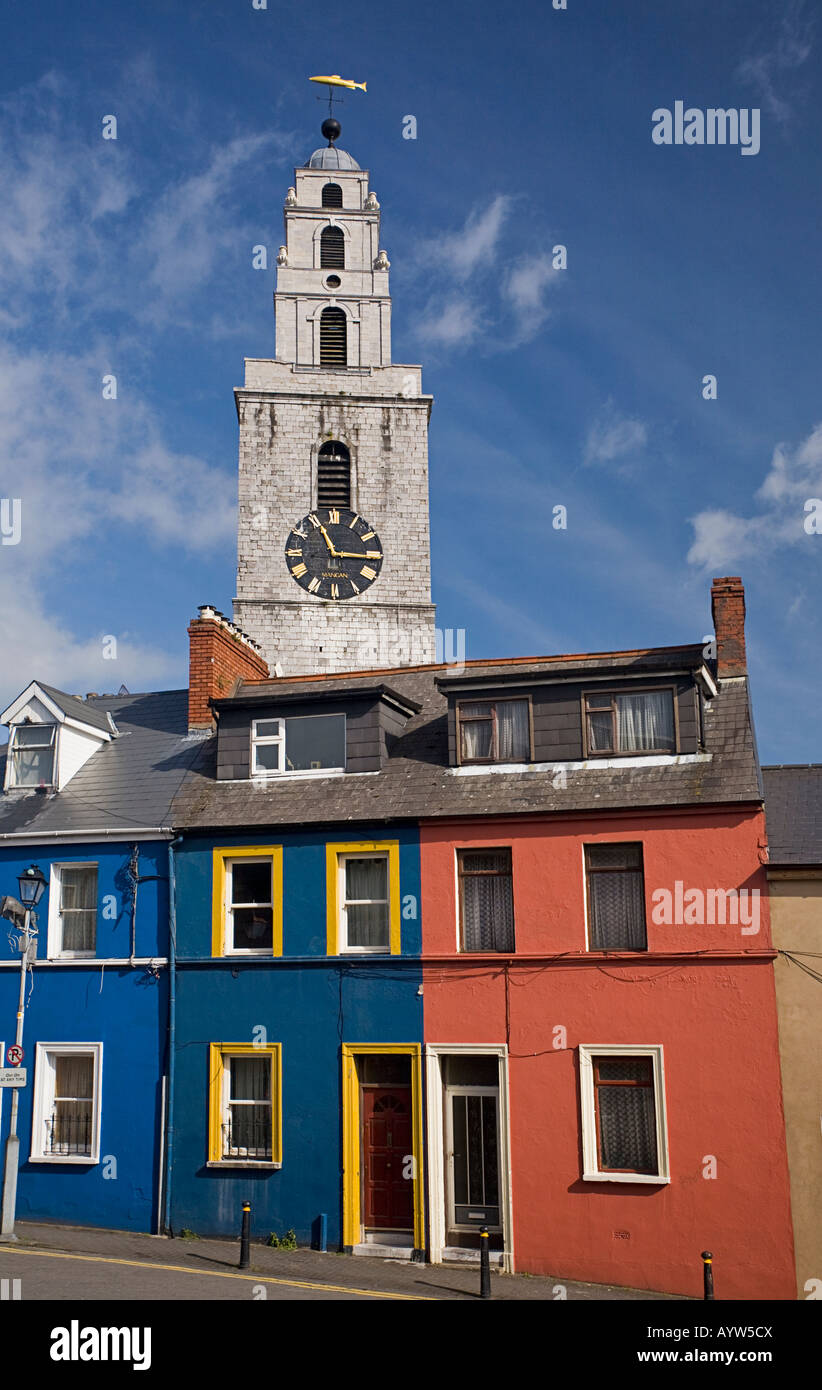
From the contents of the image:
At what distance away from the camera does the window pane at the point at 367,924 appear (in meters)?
21.2

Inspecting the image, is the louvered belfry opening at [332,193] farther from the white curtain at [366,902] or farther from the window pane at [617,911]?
the window pane at [617,911]

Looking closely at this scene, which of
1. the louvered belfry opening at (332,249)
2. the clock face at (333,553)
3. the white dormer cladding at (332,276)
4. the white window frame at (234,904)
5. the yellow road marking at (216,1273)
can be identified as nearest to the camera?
the yellow road marking at (216,1273)

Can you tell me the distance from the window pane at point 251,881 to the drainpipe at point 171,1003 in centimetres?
110

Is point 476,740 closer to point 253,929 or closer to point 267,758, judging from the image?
point 267,758

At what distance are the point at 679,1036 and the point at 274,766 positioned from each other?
9.02 m

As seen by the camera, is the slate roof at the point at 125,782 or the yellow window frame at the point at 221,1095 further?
the slate roof at the point at 125,782

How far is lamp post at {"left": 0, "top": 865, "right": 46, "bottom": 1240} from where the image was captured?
1988 cm

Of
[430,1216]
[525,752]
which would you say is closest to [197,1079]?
[430,1216]

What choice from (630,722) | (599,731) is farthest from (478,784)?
(630,722)

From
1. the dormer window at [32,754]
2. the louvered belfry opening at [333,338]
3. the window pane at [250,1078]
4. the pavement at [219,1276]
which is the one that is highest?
the louvered belfry opening at [333,338]

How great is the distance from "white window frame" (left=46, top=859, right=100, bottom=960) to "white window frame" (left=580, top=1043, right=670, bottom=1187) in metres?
9.30

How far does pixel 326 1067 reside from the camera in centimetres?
2058

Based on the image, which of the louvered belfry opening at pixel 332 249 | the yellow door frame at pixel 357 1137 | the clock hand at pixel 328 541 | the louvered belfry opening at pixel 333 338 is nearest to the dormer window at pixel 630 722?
the yellow door frame at pixel 357 1137

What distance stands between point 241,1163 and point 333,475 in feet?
97.2
